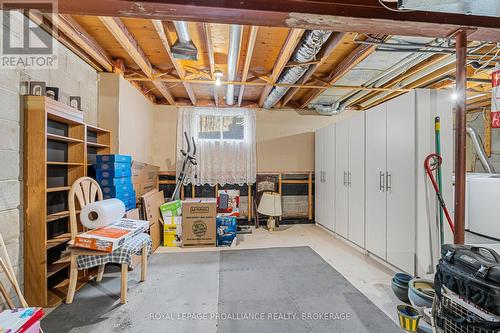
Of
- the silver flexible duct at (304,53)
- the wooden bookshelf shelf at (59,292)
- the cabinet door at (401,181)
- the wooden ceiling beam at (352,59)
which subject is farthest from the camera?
the wooden ceiling beam at (352,59)

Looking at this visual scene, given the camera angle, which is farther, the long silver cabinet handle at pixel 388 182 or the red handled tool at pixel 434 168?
the long silver cabinet handle at pixel 388 182

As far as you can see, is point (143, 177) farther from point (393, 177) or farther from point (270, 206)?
point (393, 177)

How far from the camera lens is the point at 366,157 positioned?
334 cm

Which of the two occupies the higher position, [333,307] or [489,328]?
[489,328]

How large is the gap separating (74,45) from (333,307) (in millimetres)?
3686

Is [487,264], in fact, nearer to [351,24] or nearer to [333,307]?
[333,307]

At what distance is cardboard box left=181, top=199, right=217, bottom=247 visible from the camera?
3799 millimetres

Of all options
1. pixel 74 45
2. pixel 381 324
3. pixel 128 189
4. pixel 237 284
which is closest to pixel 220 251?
pixel 237 284

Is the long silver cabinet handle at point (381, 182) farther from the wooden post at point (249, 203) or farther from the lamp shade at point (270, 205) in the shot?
the wooden post at point (249, 203)

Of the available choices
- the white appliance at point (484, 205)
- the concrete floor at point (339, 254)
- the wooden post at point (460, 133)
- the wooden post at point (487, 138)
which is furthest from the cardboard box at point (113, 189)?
the wooden post at point (487, 138)

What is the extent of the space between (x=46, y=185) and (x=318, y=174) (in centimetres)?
427

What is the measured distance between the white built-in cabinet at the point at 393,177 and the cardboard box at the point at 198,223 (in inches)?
82.5

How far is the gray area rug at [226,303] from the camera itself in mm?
1883

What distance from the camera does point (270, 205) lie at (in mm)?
4672
